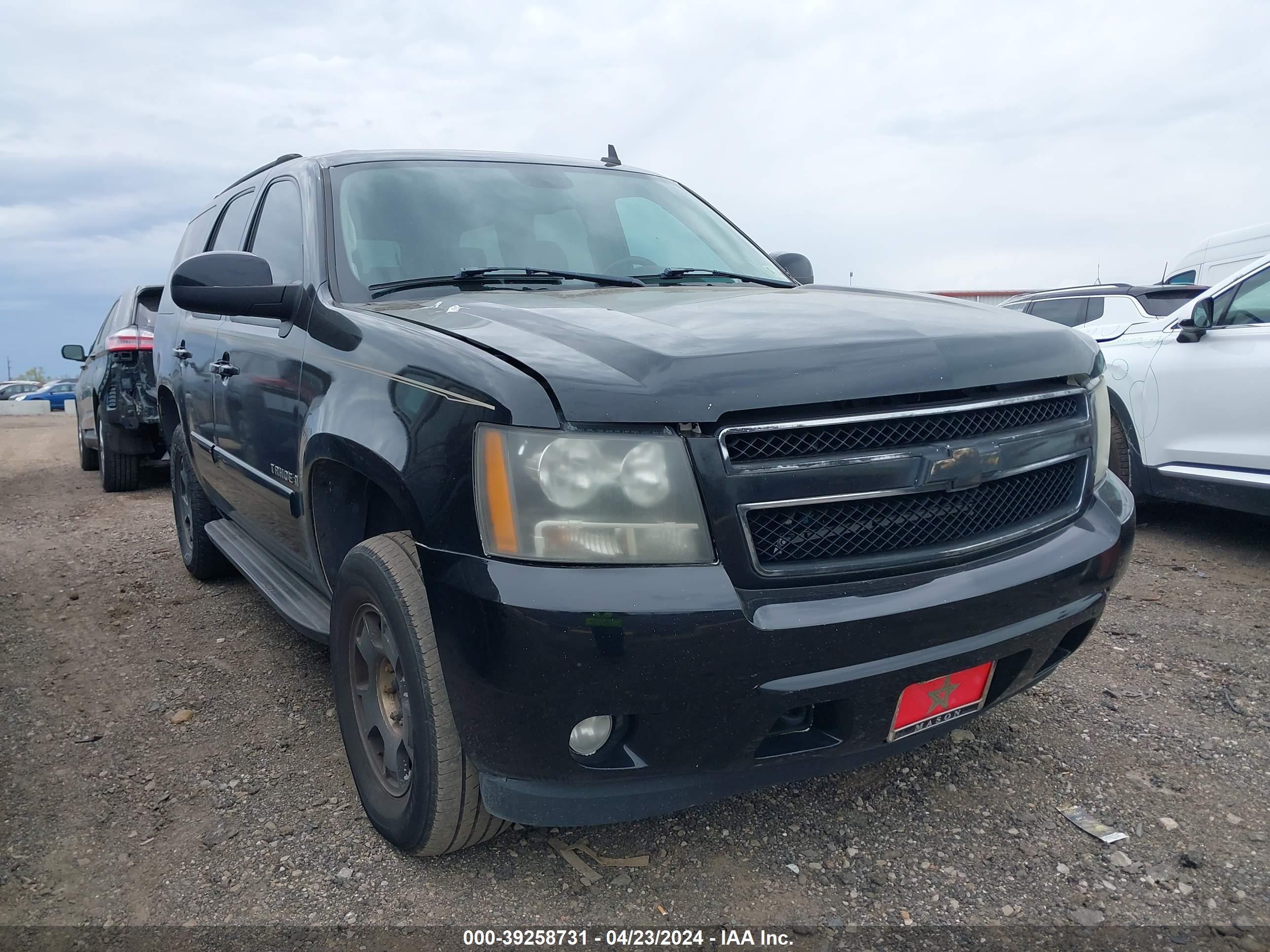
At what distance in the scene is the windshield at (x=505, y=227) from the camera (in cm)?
278

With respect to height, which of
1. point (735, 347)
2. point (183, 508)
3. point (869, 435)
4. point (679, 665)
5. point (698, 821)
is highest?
point (735, 347)

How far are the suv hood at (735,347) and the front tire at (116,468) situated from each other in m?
6.45

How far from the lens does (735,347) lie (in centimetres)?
188

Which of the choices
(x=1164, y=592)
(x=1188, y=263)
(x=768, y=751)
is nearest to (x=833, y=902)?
(x=768, y=751)

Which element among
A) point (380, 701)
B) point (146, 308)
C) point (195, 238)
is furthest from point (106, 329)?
point (380, 701)

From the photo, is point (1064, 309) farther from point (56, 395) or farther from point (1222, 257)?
point (56, 395)

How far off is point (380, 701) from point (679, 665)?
92 centimetres

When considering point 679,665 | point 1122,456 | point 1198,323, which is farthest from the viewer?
point 1122,456

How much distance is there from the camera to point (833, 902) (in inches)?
80.1

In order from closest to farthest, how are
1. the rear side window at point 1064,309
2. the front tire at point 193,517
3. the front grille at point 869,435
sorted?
1. the front grille at point 869,435
2. the front tire at point 193,517
3. the rear side window at point 1064,309

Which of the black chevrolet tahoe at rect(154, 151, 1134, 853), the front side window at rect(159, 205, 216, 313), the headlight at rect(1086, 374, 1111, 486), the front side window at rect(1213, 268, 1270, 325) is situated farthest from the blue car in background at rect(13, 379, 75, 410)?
the headlight at rect(1086, 374, 1111, 486)

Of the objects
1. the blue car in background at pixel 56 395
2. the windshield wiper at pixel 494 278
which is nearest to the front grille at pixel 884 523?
the windshield wiper at pixel 494 278

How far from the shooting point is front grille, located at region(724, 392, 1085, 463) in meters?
1.79

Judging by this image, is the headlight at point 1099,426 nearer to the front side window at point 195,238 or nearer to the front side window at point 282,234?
the front side window at point 282,234
